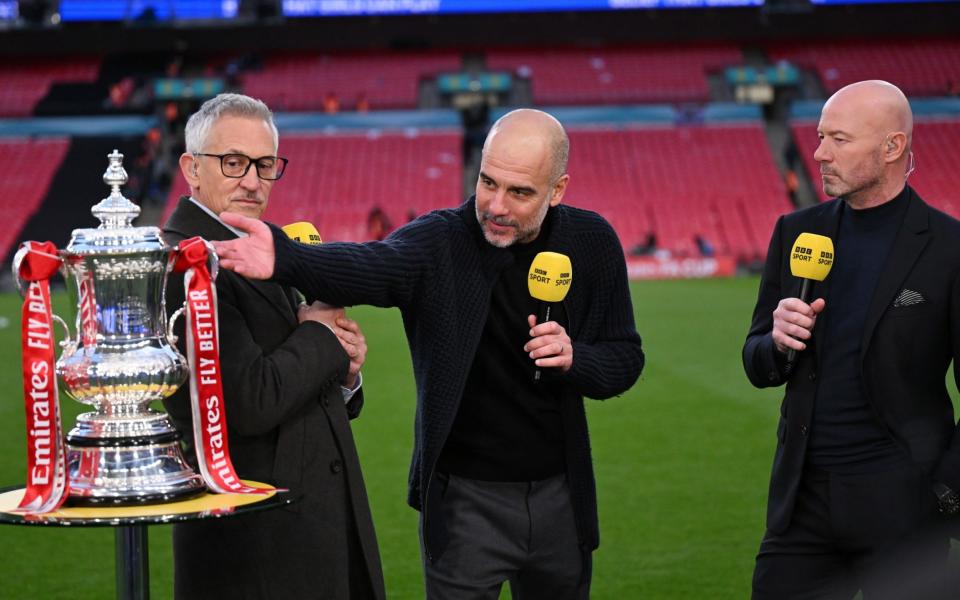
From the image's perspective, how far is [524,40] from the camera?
34.9 metres

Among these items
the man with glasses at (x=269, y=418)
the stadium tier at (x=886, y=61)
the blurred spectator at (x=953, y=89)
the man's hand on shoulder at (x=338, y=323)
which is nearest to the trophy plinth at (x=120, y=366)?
the man with glasses at (x=269, y=418)

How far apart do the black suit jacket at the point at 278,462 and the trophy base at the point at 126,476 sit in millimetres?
352

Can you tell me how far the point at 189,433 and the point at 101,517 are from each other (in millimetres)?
842

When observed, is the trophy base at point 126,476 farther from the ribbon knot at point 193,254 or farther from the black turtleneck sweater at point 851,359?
the black turtleneck sweater at point 851,359

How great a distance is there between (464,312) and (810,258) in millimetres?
1067

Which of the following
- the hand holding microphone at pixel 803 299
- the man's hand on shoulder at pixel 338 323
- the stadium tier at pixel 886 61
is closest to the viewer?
the man's hand on shoulder at pixel 338 323

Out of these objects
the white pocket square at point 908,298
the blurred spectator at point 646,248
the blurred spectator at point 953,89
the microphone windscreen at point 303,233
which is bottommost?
the white pocket square at point 908,298

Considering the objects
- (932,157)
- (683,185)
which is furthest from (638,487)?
(932,157)

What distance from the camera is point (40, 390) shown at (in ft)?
8.77

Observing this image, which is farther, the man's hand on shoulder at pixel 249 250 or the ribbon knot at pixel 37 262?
the man's hand on shoulder at pixel 249 250

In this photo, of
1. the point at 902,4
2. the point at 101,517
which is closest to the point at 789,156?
the point at 902,4

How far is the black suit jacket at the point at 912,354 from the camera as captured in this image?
12.7 feet

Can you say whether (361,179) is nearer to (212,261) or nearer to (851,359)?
(851,359)

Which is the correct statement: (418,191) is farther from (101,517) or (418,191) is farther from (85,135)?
(101,517)
